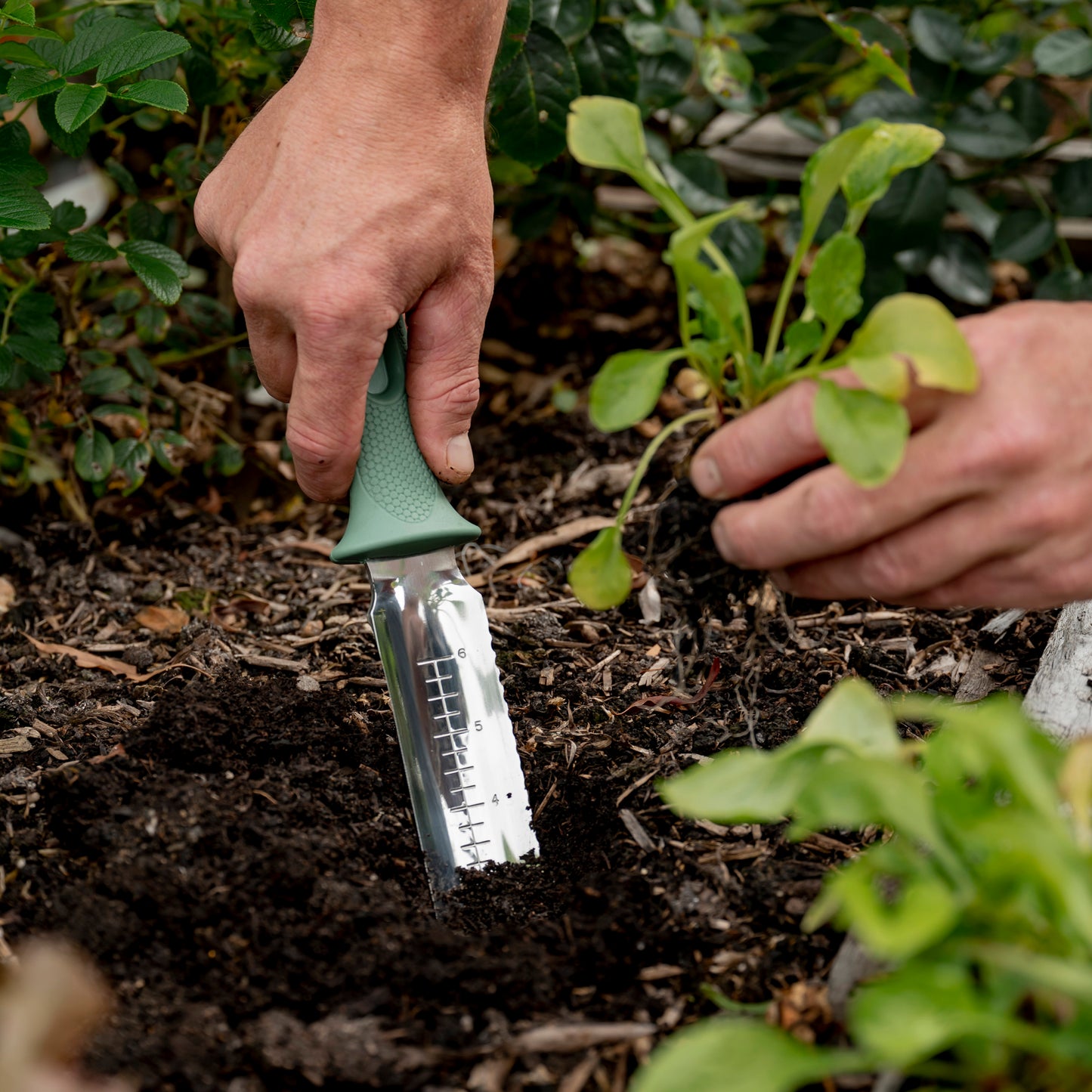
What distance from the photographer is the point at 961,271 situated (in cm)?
248

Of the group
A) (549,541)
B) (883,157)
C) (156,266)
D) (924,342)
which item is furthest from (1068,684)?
(156,266)

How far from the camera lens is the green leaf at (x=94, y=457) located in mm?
1913

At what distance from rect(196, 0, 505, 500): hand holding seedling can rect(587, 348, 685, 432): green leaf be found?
1.13 feet

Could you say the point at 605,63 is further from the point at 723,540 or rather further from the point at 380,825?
the point at 380,825

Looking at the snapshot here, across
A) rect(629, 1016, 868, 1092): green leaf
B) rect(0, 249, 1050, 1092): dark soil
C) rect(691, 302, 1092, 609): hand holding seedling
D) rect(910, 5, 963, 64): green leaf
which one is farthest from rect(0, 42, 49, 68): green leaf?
rect(910, 5, 963, 64): green leaf

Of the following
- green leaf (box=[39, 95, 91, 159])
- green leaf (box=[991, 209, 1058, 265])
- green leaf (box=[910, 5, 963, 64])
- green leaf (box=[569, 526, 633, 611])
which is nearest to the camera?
green leaf (box=[569, 526, 633, 611])

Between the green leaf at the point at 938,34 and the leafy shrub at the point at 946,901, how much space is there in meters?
1.88

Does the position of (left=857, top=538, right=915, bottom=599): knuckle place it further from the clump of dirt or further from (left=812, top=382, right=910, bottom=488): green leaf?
the clump of dirt

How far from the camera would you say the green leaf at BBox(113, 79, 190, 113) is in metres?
1.38

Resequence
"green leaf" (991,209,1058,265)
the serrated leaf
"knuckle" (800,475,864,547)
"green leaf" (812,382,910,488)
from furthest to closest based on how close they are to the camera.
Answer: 1. "green leaf" (991,209,1058,265)
2. the serrated leaf
3. "knuckle" (800,475,864,547)
4. "green leaf" (812,382,910,488)

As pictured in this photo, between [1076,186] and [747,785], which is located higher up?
[747,785]

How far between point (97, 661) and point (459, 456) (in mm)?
747

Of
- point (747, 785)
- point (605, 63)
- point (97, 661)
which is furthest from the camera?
point (605, 63)

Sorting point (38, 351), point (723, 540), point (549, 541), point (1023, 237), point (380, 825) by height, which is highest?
point (723, 540)
